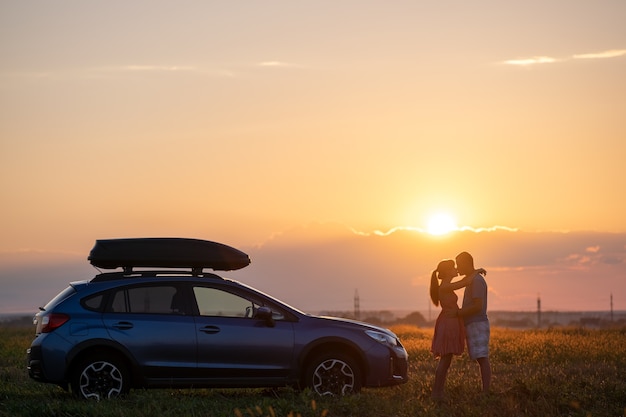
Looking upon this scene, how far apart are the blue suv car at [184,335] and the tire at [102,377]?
0.04ft

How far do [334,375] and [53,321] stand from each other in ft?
12.8

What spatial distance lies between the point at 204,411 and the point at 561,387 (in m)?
5.46

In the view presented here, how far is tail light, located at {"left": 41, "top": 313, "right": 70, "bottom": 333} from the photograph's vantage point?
543 inches

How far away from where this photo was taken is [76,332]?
45.0 feet

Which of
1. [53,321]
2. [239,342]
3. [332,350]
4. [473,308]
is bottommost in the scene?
[332,350]

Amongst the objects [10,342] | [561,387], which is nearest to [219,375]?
[561,387]

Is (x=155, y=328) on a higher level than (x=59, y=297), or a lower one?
lower

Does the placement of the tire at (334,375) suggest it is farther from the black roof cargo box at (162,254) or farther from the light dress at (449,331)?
the black roof cargo box at (162,254)

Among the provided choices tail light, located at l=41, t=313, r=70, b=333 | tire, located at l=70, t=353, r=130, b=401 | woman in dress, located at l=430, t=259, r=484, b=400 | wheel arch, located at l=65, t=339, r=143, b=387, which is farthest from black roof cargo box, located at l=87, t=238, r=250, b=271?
woman in dress, located at l=430, t=259, r=484, b=400

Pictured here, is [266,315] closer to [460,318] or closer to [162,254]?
[162,254]

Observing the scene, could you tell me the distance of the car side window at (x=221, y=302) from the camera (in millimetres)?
14188

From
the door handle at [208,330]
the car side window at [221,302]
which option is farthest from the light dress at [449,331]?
the door handle at [208,330]

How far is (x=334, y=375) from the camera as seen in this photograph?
46.7 feet

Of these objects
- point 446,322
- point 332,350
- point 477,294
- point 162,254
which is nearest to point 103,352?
point 162,254
